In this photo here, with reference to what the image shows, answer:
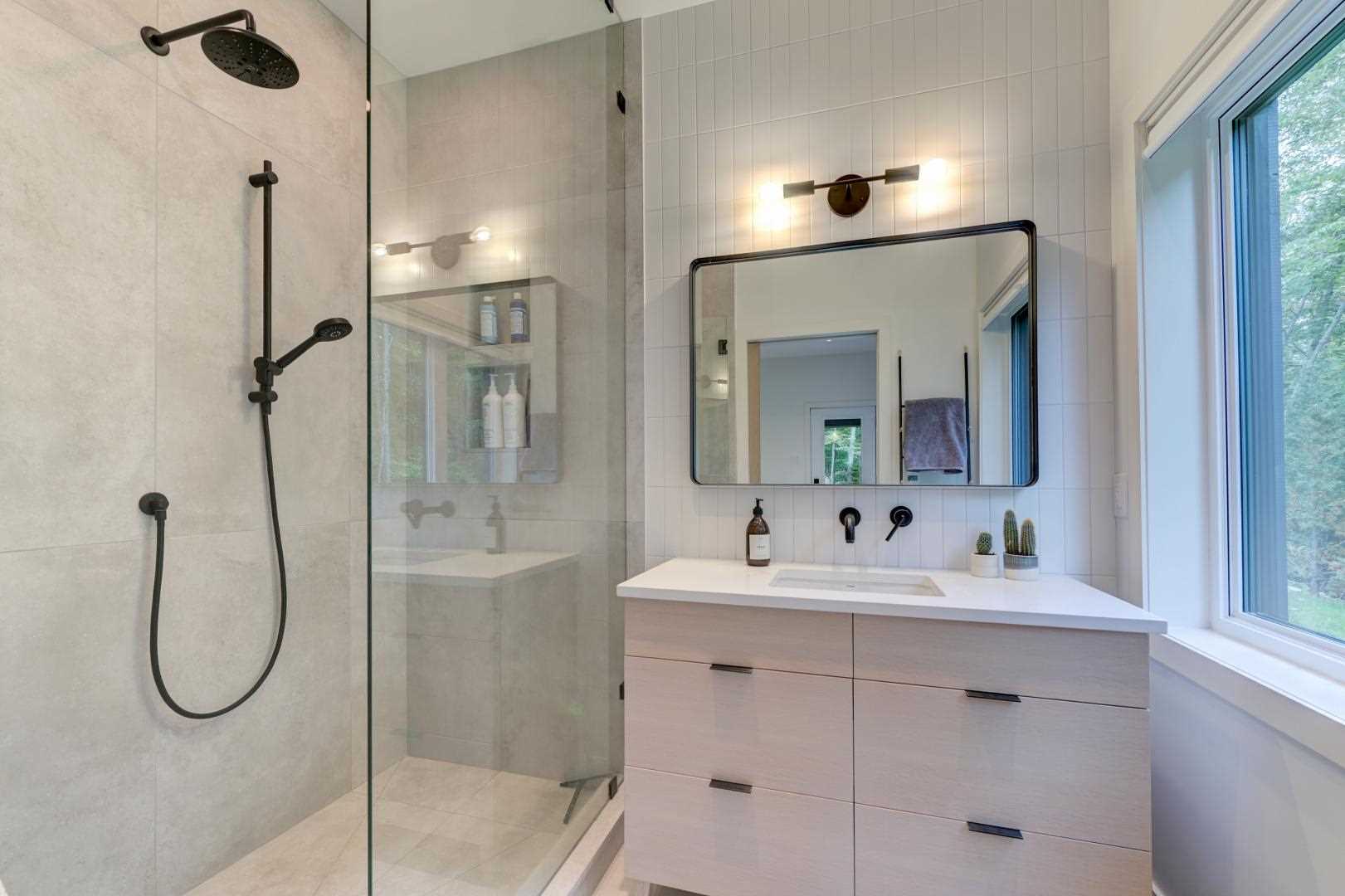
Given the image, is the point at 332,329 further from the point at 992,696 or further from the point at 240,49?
the point at 992,696

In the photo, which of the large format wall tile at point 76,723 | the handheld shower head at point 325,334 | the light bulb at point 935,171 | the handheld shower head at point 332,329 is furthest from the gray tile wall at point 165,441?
the light bulb at point 935,171

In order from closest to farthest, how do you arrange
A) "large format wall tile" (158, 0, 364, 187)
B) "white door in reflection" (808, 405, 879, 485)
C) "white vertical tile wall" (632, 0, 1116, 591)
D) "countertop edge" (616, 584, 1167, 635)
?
"countertop edge" (616, 584, 1167, 635) < "large format wall tile" (158, 0, 364, 187) < "white vertical tile wall" (632, 0, 1116, 591) < "white door in reflection" (808, 405, 879, 485)

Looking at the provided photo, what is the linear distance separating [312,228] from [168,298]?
501 mm

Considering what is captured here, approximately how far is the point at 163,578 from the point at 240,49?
123 cm

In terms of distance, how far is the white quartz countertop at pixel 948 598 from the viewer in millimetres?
1179

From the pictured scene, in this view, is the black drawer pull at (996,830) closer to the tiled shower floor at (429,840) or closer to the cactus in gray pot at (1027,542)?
the cactus in gray pot at (1027,542)

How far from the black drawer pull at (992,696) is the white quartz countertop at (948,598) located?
15 cm

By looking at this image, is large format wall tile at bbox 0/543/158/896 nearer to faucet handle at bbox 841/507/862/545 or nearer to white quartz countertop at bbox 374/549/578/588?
white quartz countertop at bbox 374/549/578/588

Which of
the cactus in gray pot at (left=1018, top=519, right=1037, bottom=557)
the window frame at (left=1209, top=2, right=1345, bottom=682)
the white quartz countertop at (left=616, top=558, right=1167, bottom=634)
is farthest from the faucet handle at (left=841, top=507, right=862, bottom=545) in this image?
the window frame at (left=1209, top=2, right=1345, bottom=682)

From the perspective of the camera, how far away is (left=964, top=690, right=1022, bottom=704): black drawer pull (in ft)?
3.97

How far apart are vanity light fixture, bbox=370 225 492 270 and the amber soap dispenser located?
108 centimetres

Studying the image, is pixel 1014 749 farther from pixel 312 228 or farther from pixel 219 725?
pixel 312 228

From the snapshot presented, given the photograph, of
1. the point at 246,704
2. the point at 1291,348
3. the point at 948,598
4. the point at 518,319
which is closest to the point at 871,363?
the point at 948,598

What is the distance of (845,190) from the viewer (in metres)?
1.77
